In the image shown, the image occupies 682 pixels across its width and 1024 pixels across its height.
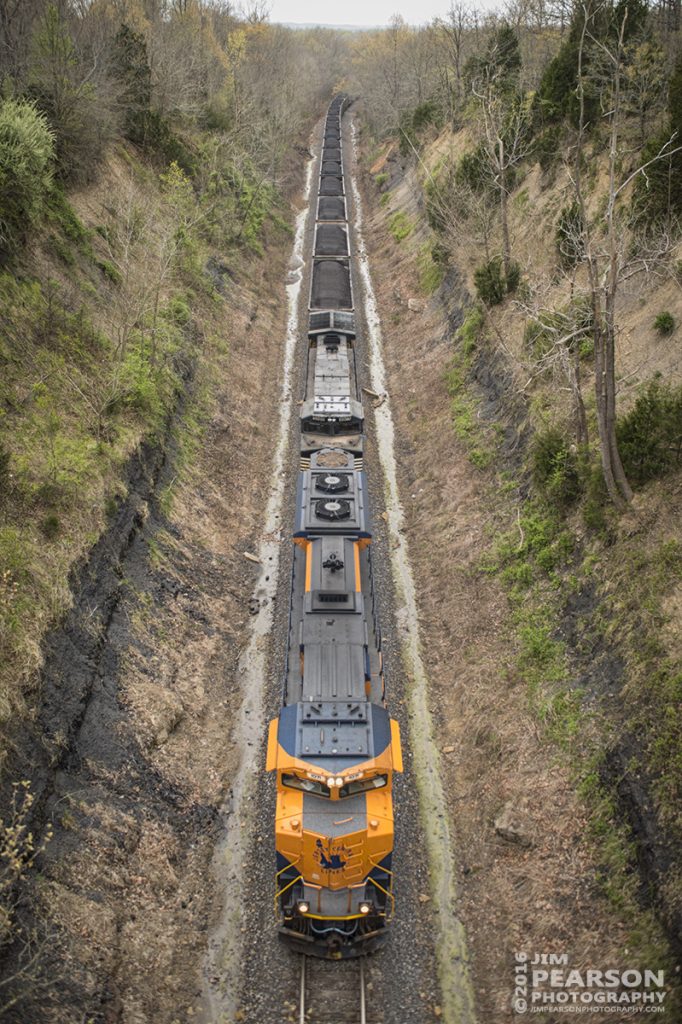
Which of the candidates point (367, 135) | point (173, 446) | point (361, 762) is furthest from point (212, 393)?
point (367, 135)

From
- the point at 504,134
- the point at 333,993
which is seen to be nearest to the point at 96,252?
the point at 504,134

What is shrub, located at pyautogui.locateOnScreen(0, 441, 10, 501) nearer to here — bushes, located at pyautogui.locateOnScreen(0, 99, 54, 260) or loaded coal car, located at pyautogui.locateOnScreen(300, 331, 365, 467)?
loaded coal car, located at pyautogui.locateOnScreen(300, 331, 365, 467)

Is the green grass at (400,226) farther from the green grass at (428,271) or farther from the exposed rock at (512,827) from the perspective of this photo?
the exposed rock at (512,827)

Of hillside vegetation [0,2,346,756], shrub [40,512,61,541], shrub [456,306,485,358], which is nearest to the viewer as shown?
shrub [40,512,61,541]

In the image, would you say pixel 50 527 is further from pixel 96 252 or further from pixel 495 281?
pixel 495 281

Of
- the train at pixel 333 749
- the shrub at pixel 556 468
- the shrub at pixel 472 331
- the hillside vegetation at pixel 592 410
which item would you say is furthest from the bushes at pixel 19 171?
the shrub at pixel 556 468

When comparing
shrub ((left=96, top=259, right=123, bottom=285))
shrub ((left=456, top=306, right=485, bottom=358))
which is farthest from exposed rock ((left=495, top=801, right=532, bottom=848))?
→ shrub ((left=96, top=259, right=123, bottom=285))

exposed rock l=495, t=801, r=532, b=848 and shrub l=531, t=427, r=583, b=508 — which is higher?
shrub l=531, t=427, r=583, b=508
